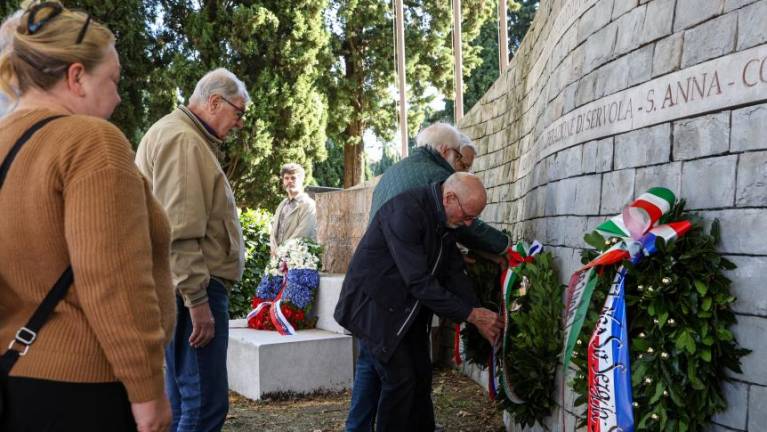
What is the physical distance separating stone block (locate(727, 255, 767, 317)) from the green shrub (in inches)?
294

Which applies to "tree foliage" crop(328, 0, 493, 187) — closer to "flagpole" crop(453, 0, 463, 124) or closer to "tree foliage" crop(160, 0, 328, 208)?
"tree foliage" crop(160, 0, 328, 208)

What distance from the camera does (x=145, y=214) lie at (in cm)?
176

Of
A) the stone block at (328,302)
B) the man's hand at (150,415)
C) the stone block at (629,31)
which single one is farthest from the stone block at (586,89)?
the stone block at (328,302)

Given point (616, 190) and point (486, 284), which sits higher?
point (616, 190)

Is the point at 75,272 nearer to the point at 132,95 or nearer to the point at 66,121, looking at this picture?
the point at 66,121

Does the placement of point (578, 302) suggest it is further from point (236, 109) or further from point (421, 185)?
point (236, 109)

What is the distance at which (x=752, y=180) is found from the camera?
2635 mm

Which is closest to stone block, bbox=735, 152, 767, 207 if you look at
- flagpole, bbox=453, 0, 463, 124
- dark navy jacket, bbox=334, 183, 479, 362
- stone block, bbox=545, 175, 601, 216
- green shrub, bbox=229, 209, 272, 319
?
stone block, bbox=545, 175, 601, 216

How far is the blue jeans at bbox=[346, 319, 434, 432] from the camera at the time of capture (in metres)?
3.65

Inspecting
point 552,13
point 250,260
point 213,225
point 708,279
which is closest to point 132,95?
point 250,260

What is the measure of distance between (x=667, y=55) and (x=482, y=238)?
4.82 ft

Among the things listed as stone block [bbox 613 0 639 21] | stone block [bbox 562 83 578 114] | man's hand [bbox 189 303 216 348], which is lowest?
man's hand [bbox 189 303 216 348]

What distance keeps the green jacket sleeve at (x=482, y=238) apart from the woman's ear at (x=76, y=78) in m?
2.56

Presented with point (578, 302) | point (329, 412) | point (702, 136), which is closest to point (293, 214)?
point (329, 412)
